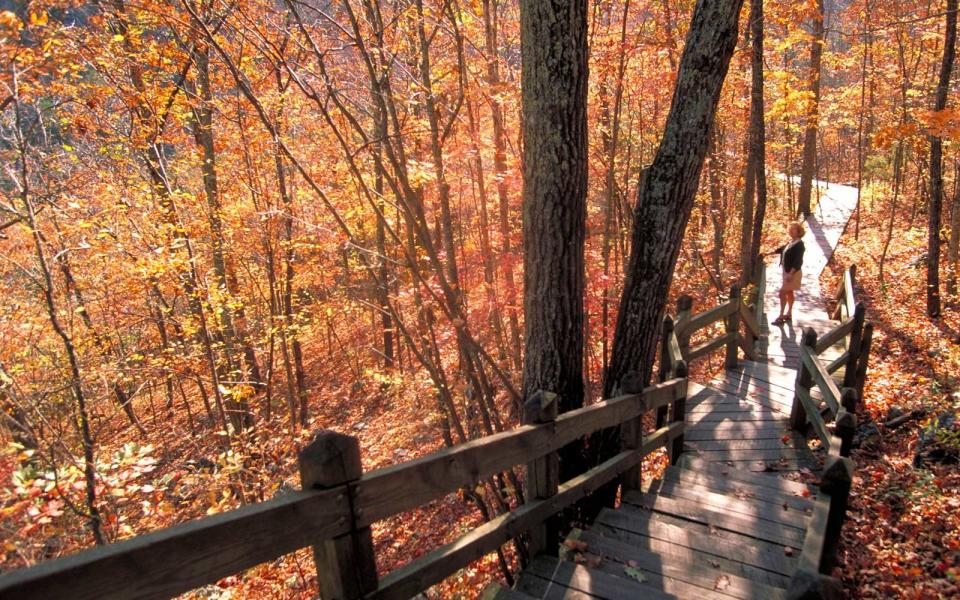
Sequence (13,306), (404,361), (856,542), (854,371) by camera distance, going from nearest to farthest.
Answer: (856,542)
(854,371)
(13,306)
(404,361)

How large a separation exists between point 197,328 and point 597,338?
884cm

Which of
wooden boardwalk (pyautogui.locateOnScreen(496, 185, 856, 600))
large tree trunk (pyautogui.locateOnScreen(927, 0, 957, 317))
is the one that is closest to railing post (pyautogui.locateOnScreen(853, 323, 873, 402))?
wooden boardwalk (pyautogui.locateOnScreen(496, 185, 856, 600))

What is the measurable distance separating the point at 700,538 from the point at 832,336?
4.35 metres

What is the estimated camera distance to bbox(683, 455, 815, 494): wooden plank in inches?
198

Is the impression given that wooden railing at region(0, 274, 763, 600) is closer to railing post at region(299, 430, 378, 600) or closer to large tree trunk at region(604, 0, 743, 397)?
railing post at region(299, 430, 378, 600)

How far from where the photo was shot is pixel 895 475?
244 inches

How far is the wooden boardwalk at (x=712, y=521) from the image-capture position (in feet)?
10.7

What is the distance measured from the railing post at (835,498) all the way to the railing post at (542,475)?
1.58m

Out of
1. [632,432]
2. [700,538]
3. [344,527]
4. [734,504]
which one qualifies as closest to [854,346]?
[734,504]

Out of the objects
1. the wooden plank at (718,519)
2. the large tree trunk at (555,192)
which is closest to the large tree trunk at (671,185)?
the large tree trunk at (555,192)

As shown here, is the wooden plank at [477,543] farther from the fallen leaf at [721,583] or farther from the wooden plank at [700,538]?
the fallen leaf at [721,583]

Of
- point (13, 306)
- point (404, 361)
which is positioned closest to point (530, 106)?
point (13, 306)

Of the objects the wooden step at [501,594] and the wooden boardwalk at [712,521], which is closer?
the wooden step at [501,594]

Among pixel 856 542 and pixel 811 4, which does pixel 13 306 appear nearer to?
pixel 856 542
